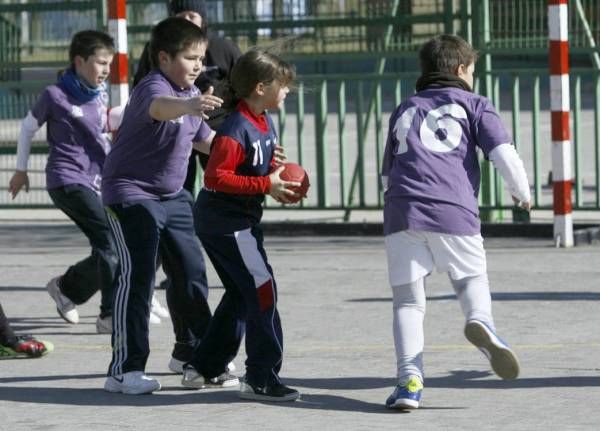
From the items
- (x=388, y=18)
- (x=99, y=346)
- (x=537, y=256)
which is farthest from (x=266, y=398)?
(x=388, y=18)

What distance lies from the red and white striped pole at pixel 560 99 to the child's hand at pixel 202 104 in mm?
5562

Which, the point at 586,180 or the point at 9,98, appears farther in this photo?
the point at 586,180

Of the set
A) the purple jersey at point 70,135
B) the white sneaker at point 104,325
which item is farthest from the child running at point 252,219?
the purple jersey at point 70,135

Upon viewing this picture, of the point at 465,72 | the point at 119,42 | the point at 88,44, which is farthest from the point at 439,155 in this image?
the point at 119,42

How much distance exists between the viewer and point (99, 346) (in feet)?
27.7

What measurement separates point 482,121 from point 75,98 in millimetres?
3224

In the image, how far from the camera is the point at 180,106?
6.75m

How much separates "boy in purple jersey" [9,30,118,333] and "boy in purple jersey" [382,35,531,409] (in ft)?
8.92

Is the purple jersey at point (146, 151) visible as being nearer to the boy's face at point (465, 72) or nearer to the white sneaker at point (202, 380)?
the white sneaker at point (202, 380)

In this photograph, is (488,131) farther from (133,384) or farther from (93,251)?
(93,251)

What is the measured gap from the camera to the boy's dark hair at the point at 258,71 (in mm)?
6855

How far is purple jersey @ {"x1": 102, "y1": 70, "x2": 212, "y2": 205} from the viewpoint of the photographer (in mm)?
7055

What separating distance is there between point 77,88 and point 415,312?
3200mm

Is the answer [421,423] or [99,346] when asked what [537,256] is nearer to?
[99,346]
